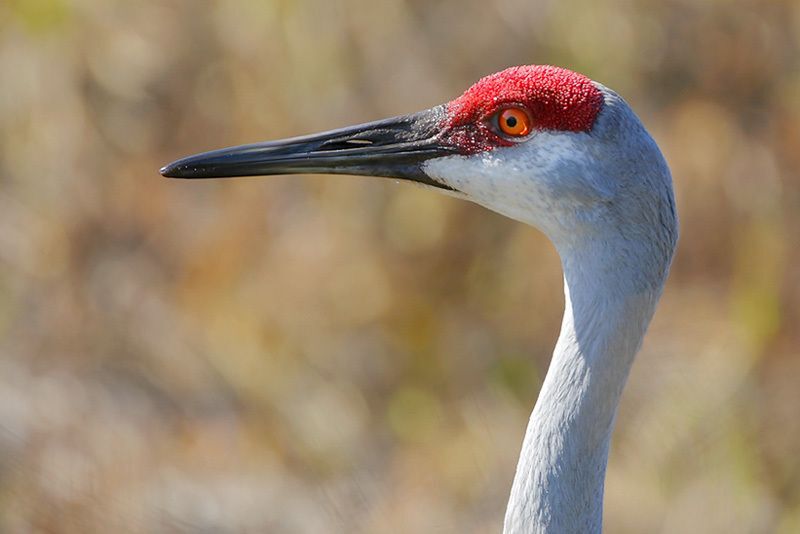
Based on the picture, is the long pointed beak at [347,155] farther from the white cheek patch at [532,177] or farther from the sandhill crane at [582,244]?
the sandhill crane at [582,244]

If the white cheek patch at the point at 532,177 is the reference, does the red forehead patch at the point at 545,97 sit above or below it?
above

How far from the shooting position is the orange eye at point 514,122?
9.16 feet

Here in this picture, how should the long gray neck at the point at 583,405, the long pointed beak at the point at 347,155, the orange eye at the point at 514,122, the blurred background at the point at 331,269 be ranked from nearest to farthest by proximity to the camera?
1. the long gray neck at the point at 583,405
2. the orange eye at the point at 514,122
3. the long pointed beak at the point at 347,155
4. the blurred background at the point at 331,269

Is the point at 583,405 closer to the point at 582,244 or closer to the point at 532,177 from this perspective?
the point at 582,244

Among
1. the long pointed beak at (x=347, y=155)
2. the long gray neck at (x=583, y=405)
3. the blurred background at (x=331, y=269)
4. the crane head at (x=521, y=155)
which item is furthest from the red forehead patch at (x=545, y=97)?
the blurred background at (x=331, y=269)

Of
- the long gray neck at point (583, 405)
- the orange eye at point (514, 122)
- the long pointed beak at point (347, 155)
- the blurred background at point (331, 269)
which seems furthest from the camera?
the blurred background at point (331, 269)

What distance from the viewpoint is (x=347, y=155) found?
9.74ft

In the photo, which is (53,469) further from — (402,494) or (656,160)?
(656,160)

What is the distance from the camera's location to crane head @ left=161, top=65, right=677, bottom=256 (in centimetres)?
267

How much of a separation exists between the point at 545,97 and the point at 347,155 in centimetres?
56

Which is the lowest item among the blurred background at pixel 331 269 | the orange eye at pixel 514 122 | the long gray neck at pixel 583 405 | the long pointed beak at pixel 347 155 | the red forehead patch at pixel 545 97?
the long gray neck at pixel 583 405

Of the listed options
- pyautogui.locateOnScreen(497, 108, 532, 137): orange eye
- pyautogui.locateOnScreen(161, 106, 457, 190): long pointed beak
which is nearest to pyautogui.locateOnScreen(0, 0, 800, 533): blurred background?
pyautogui.locateOnScreen(161, 106, 457, 190): long pointed beak

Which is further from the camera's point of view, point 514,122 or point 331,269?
point 331,269

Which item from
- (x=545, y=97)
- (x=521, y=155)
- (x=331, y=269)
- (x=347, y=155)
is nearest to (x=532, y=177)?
(x=521, y=155)
